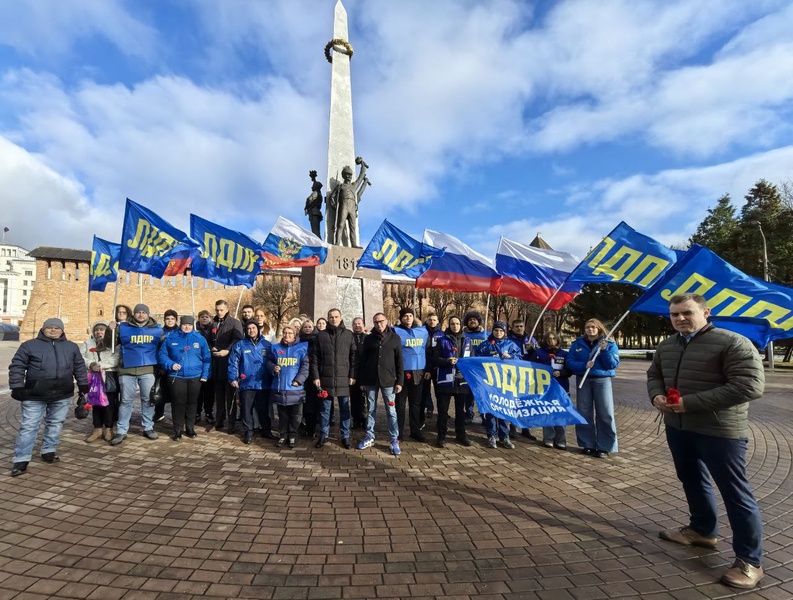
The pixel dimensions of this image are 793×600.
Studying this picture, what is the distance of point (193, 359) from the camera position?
20.2 feet

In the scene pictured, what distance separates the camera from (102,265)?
28.3 ft

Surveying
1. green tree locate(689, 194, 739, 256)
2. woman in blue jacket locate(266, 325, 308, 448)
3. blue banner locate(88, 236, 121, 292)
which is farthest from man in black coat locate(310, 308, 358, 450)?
green tree locate(689, 194, 739, 256)

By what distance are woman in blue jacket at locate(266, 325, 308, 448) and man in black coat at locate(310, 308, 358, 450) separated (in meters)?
0.20

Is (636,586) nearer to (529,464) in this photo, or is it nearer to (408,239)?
(529,464)

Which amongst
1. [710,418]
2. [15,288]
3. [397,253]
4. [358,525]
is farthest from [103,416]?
[15,288]

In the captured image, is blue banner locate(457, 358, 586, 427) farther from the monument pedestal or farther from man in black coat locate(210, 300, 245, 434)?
the monument pedestal

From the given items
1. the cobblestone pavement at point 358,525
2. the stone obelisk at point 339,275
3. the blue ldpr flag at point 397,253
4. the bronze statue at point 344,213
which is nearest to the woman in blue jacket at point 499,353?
the cobblestone pavement at point 358,525

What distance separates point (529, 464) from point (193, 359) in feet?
16.2

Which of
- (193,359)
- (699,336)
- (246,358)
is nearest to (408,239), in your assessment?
(246,358)

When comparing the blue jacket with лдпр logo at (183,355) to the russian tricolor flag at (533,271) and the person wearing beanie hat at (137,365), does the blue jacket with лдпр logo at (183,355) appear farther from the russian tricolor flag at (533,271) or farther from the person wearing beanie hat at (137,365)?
the russian tricolor flag at (533,271)

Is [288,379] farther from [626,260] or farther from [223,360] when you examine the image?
[626,260]

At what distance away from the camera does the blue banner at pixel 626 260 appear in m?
5.41

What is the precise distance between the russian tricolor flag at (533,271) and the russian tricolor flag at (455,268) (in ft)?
1.56

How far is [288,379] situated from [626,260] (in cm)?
497
